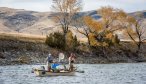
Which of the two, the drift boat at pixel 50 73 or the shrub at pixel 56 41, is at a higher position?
the shrub at pixel 56 41

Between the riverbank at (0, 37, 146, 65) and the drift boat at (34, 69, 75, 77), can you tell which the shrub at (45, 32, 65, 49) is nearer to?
the riverbank at (0, 37, 146, 65)

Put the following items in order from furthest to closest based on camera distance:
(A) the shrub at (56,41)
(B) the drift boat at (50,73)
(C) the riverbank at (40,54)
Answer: (A) the shrub at (56,41)
(C) the riverbank at (40,54)
(B) the drift boat at (50,73)

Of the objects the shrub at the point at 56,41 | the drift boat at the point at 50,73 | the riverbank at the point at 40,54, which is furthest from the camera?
the shrub at the point at 56,41

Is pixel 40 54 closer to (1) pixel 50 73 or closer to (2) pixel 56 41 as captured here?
(2) pixel 56 41

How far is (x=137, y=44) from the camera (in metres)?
133

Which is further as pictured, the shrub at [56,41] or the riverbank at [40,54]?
the shrub at [56,41]

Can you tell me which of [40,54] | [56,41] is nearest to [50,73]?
[40,54]

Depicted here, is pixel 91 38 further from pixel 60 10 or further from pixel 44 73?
pixel 44 73

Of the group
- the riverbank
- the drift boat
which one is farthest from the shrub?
the drift boat

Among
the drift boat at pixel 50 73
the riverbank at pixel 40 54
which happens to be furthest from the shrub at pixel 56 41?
the drift boat at pixel 50 73

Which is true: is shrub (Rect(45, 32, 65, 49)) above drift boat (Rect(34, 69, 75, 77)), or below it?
above

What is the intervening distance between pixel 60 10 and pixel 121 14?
20067 mm

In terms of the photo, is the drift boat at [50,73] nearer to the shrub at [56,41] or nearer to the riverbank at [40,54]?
the riverbank at [40,54]

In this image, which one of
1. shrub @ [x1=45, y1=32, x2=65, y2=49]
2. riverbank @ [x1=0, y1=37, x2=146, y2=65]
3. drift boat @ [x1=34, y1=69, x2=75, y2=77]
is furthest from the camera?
shrub @ [x1=45, y1=32, x2=65, y2=49]
